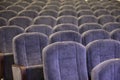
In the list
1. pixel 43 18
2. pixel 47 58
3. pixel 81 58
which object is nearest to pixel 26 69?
pixel 47 58

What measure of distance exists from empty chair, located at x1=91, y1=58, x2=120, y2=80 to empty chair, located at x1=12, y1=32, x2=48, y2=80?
0.97 meters

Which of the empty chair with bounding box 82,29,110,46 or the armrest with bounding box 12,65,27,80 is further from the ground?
the empty chair with bounding box 82,29,110,46

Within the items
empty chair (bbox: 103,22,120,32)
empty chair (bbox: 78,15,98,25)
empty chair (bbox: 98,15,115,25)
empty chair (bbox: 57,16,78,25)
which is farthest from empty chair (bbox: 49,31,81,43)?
empty chair (bbox: 98,15,115,25)

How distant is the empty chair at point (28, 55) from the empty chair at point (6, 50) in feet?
0.88

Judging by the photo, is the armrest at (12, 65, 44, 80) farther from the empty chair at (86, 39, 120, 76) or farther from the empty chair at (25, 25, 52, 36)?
the empty chair at (25, 25, 52, 36)

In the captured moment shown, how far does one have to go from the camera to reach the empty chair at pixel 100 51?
2414 mm

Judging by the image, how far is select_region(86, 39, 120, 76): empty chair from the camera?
2.41 metres

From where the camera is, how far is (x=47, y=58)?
211cm

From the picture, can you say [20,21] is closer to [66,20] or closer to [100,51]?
[66,20]

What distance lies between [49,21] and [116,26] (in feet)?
3.80

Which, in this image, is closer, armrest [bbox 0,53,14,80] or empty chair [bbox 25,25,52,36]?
armrest [bbox 0,53,14,80]

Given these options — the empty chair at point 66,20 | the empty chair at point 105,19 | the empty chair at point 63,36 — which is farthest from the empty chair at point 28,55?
the empty chair at point 105,19

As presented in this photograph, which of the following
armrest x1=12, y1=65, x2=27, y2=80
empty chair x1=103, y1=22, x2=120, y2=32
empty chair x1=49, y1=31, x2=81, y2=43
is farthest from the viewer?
empty chair x1=103, y1=22, x2=120, y2=32

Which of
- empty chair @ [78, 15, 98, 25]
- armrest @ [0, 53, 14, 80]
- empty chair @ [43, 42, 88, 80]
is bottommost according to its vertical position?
armrest @ [0, 53, 14, 80]
